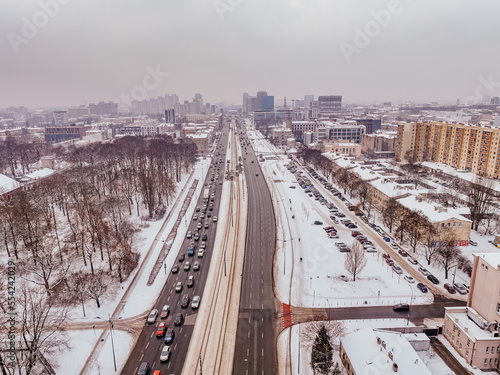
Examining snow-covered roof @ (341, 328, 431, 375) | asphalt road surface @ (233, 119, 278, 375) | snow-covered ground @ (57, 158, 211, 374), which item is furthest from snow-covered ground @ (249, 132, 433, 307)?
snow-covered ground @ (57, 158, 211, 374)

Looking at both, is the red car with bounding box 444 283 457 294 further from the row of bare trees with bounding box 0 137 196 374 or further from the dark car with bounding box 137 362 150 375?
the row of bare trees with bounding box 0 137 196 374

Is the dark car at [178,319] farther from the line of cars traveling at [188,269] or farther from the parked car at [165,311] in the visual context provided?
the parked car at [165,311]

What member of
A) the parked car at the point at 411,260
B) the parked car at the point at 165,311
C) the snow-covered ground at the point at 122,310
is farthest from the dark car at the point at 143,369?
the parked car at the point at 411,260

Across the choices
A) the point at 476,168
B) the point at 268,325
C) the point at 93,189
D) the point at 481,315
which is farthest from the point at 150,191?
the point at 476,168

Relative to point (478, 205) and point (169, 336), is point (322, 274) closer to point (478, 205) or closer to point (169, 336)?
point (169, 336)

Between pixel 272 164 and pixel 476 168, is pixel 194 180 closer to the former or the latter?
pixel 272 164
